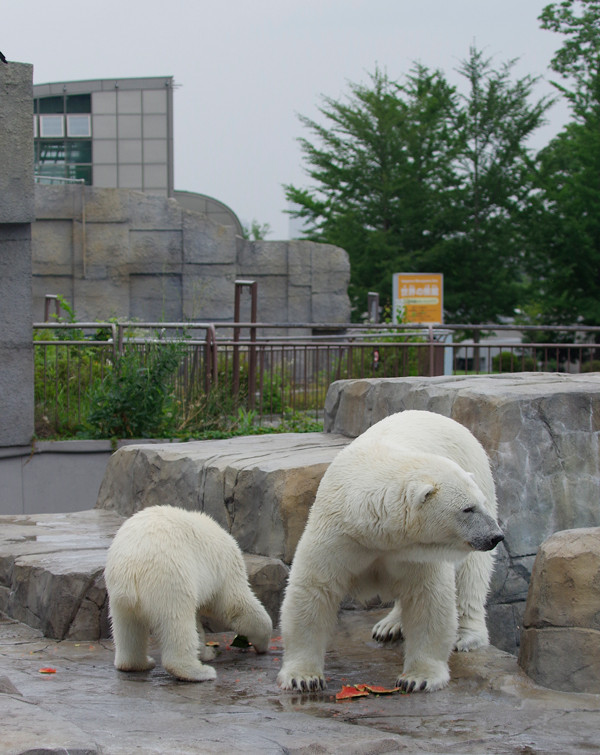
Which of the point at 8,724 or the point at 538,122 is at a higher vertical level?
the point at 538,122

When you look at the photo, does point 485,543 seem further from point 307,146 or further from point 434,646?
point 307,146

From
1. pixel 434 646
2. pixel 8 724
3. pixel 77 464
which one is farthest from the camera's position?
pixel 77 464

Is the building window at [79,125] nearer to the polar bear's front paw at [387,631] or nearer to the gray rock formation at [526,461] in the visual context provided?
the gray rock formation at [526,461]

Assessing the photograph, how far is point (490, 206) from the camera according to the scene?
25938 mm

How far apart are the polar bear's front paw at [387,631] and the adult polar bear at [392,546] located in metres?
0.64

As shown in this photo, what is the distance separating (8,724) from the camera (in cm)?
278

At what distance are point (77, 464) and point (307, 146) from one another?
19723mm

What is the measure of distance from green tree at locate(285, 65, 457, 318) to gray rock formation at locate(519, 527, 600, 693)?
71.5ft

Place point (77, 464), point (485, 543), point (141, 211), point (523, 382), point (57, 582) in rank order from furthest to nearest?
1. point (141, 211)
2. point (77, 464)
3. point (523, 382)
4. point (57, 582)
5. point (485, 543)

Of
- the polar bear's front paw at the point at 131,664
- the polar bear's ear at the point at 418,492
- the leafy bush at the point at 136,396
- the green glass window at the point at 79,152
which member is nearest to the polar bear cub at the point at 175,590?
the polar bear's front paw at the point at 131,664

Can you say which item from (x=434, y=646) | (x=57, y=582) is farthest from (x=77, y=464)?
(x=434, y=646)

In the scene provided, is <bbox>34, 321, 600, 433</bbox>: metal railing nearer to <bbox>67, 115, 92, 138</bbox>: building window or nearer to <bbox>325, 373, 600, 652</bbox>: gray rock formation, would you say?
<bbox>325, 373, 600, 652</bbox>: gray rock formation

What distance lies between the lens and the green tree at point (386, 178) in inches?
1011

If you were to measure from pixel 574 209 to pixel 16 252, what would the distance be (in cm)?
1615
